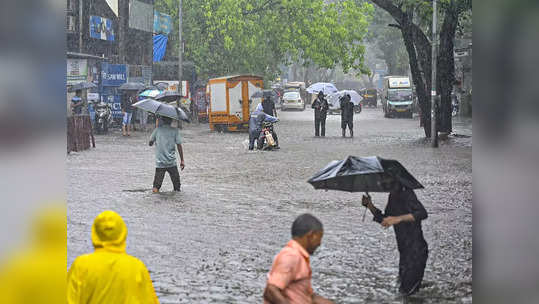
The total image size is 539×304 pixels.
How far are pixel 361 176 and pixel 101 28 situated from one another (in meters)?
24.7

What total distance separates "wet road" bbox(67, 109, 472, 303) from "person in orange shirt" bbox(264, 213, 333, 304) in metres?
2.35

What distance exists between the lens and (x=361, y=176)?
6402 mm

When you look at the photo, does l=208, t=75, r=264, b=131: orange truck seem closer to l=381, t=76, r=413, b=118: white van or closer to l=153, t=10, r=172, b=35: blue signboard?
l=153, t=10, r=172, b=35: blue signboard

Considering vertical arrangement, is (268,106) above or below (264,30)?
below

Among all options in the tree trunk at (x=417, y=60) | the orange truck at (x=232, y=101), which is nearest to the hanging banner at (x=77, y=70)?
the orange truck at (x=232, y=101)

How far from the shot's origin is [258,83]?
31047 millimetres

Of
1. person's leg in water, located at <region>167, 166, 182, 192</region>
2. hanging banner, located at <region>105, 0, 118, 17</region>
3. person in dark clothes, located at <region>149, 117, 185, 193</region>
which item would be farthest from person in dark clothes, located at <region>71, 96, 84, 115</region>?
person in dark clothes, located at <region>149, 117, 185, 193</region>

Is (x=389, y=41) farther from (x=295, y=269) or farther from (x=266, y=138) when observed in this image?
(x=295, y=269)

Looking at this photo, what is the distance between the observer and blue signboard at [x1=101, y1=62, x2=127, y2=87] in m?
28.7

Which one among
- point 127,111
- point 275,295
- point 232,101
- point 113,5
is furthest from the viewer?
point 113,5

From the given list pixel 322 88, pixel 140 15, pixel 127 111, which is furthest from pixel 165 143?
pixel 140 15

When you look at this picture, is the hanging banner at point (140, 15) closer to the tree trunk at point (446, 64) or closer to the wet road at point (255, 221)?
the wet road at point (255, 221)
